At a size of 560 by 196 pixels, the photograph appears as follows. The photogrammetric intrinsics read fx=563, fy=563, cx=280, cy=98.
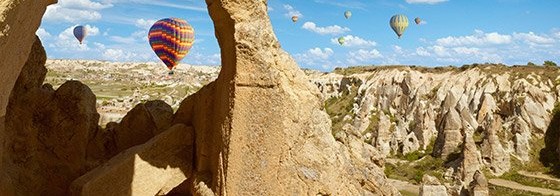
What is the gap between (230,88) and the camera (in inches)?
293

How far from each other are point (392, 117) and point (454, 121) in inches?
487

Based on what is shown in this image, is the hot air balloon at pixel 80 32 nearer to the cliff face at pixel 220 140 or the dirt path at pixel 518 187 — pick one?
the dirt path at pixel 518 187

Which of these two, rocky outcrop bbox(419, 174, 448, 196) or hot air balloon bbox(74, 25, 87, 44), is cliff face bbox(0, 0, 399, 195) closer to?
rocky outcrop bbox(419, 174, 448, 196)

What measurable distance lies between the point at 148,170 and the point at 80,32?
42.5 m

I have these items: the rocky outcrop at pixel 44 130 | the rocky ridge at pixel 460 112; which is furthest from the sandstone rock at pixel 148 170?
the rocky ridge at pixel 460 112

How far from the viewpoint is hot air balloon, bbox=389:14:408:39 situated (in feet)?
169

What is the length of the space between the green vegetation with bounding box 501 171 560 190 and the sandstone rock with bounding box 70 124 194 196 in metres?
32.9

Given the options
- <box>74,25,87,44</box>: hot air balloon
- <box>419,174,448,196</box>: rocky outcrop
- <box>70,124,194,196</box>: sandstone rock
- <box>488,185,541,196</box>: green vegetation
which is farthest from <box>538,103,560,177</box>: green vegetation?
<box>74,25,87,44</box>: hot air balloon

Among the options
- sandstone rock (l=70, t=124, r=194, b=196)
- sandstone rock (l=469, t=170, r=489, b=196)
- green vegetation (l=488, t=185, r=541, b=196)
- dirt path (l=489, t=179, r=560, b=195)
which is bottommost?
dirt path (l=489, t=179, r=560, b=195)

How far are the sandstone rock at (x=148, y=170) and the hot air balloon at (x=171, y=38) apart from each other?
20.5 m

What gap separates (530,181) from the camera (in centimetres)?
3688

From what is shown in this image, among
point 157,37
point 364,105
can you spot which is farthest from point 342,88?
point 157,37

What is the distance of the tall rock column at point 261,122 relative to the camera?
7312mm

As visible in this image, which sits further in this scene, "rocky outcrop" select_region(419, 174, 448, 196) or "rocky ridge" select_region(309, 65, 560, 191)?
Answer: "rocky ridge" select_region(309, 65, 560, 191)
